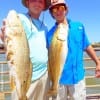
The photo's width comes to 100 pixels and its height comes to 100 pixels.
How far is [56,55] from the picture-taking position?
3605mm

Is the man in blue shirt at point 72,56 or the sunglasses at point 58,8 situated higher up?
the sunglasses at point 58,8

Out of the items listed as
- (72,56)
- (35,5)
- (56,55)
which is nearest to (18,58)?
(56,55)

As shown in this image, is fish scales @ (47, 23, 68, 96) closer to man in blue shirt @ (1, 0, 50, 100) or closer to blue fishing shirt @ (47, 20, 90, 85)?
man in blue shirt @ (1, 0, 50, 100)

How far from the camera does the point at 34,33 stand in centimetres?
371

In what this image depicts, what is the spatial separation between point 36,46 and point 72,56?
0.56m

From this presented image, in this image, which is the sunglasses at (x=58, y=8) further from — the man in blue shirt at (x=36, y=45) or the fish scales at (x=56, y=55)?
the fish scales at (x=56, y=55)

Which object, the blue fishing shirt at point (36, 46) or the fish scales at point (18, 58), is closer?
the fish scales at point (18, 58)

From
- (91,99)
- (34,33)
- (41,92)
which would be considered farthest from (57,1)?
(91,99)

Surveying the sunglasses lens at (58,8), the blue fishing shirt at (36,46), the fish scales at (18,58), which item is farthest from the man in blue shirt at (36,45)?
the fish scales at (18,58)

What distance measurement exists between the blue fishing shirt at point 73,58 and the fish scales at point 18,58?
98cm

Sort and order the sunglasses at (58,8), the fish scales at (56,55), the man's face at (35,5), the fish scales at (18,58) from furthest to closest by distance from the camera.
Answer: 1. the sunglasses at (58,8)
2. the man's face at (35,5)
3. the fish scales at (56,55)
4. the fish scales at (18,58)

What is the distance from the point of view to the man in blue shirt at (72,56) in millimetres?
4059

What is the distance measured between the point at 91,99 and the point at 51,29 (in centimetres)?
372

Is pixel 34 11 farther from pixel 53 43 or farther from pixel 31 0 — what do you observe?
pixel 53 43
